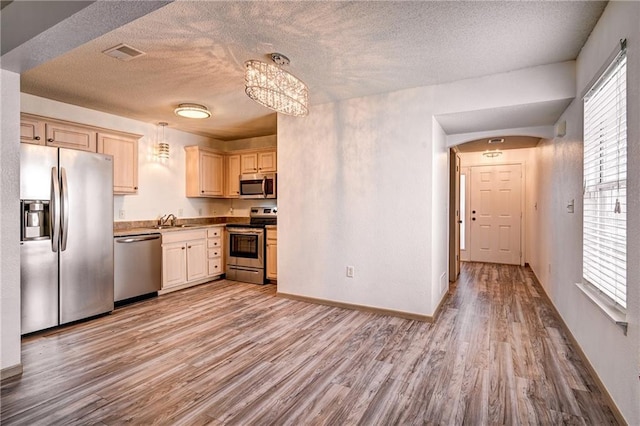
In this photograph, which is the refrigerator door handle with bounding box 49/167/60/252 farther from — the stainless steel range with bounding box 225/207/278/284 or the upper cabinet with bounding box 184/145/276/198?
the stainless steel range with bounding box 225/207/278/284

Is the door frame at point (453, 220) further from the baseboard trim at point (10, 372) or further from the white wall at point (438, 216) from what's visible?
the baseboard trim at point (10, 372)

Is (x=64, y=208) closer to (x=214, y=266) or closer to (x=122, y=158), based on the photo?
(x=122, y=158)

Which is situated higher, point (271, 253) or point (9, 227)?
point (9, 227)

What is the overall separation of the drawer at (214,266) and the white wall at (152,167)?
978 mm

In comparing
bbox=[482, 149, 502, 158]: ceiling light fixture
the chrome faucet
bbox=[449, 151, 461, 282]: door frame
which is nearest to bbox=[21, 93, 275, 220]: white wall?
the chrome faucet

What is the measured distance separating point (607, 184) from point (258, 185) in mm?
4520

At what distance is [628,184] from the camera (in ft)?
5.78

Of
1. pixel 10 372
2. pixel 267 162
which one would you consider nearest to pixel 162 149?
pixel 267 162

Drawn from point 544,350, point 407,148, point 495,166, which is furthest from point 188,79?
point 495,166

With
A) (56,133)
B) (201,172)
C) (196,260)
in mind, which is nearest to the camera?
(56,133)

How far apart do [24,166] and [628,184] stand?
463cm

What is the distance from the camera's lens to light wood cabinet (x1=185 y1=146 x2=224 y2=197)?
5469 millimetres

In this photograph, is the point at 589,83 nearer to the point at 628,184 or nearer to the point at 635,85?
the point at 635,85

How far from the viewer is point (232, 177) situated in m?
5.93
